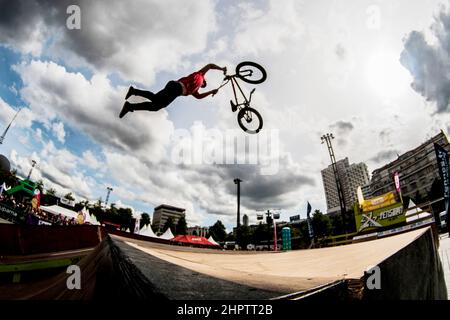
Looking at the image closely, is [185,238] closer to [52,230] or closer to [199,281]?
[52,230]

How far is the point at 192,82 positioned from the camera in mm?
6145

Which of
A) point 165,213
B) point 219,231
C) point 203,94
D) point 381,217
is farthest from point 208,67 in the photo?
point 165,213

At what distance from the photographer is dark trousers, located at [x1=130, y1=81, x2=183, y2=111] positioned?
18.2 ft

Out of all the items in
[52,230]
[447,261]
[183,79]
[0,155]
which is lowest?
[447,261]

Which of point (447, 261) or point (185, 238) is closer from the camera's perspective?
point (447, 261)

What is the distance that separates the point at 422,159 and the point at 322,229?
4704 cm

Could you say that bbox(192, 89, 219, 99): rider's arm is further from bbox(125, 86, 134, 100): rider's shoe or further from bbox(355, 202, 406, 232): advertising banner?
bbox(355, 202, 406, 232): advertising banner

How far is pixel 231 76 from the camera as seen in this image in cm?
708

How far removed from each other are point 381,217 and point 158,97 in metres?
16.8

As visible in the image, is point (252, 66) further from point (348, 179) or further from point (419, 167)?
point (348, 179)

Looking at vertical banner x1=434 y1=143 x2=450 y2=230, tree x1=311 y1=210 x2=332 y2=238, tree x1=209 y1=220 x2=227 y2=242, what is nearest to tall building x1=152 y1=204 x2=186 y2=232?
tree x1=209 y1=220 x2=227 y2=242

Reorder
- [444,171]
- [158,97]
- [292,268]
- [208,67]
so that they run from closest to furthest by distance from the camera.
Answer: [292,268] → [158,97] → [208,67] → [444,171]

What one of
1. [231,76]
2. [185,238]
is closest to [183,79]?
[231,76]
